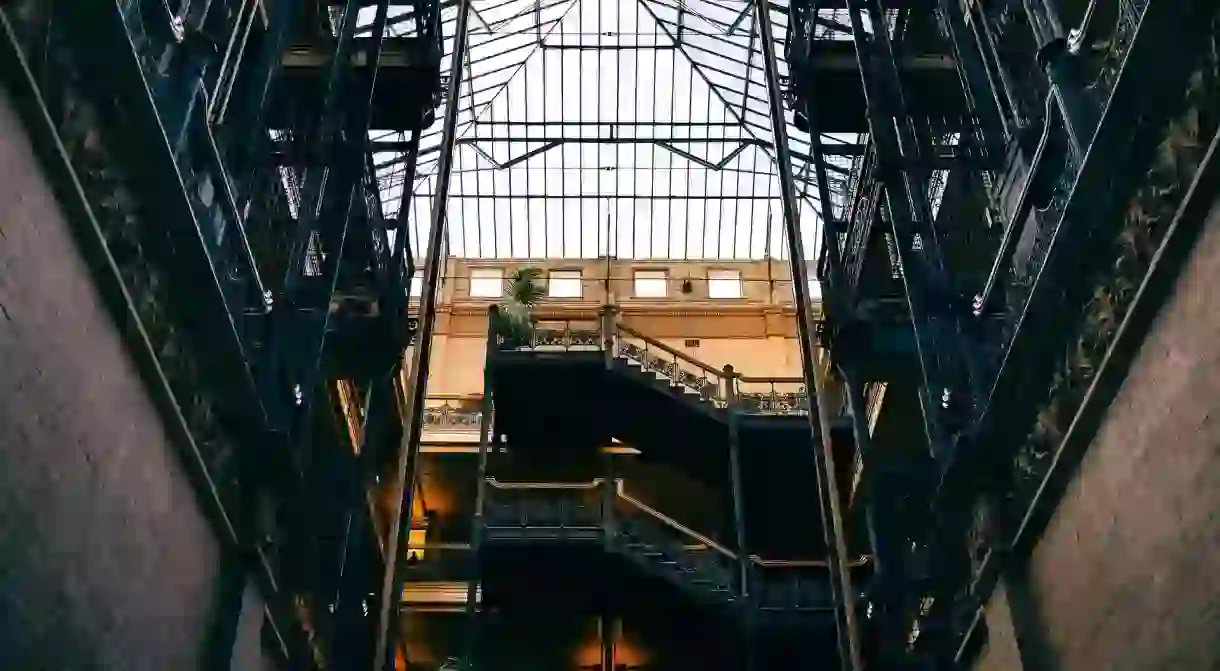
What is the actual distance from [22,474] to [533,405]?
1825 cm

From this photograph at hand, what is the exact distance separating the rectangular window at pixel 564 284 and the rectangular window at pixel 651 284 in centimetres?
196

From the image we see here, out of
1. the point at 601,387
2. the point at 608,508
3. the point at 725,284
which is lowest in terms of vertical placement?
the point at 608,508

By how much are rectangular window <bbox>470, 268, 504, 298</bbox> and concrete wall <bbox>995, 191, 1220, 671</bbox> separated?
93.5 feet

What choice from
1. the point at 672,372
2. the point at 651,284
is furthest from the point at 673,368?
the point at 651,284

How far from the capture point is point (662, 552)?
66.4 ft

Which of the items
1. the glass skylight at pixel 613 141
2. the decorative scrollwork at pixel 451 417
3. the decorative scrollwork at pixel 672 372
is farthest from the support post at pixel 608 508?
→ the glass skylight at pixel 613 141

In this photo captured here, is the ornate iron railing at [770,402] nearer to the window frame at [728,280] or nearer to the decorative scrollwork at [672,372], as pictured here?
the decorative scrollwork at [672,372]

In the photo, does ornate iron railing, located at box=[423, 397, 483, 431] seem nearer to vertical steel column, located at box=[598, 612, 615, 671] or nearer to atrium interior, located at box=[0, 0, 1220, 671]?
atrium interior, located at box=[0, 0, 1220, 671]

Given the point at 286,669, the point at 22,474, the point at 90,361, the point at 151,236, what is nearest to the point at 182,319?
the point at 151,236

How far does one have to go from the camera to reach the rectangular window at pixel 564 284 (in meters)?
36.7

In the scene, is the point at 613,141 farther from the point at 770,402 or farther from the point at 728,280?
the point at 770,402

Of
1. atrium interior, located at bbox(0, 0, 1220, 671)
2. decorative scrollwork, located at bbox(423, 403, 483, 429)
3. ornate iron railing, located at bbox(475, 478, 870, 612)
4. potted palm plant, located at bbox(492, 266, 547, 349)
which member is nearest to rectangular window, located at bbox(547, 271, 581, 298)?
potted palm plant, located at bbox(492, 266, 547, 349)

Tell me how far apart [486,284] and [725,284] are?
772 cm

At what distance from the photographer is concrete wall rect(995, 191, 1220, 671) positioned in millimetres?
6574
